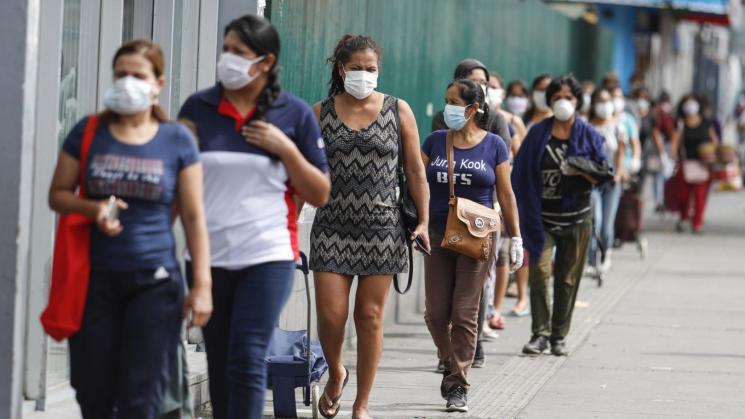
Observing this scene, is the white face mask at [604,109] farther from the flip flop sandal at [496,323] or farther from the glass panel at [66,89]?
the glass panel at [66,89]

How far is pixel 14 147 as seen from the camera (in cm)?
622

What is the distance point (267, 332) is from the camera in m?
5.72

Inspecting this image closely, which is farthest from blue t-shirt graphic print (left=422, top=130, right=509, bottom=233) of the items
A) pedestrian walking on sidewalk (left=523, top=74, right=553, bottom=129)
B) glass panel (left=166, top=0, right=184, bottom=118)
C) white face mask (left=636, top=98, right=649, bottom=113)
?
white face mask (left=636, top=98, right=649, bottom=113)

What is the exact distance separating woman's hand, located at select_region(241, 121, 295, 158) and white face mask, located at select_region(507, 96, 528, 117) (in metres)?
8.77

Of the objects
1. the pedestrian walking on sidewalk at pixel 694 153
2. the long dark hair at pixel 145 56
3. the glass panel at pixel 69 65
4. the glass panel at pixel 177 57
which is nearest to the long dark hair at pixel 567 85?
the glass panel at pixel 177 57

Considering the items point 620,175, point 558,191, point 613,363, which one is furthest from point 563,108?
point 620,175

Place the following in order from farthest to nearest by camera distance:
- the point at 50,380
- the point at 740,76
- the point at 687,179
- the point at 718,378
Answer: the point at 740,76 < the point at 687,179 < the point at 718,378 < the point at 50,380

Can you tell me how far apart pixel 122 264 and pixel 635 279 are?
37.3ft

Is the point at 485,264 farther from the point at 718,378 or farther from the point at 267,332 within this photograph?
the point at 267,332

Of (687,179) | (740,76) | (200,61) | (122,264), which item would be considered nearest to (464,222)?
(200,61)

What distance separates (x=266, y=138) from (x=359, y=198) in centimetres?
190

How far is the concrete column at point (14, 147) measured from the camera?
6.20 meters

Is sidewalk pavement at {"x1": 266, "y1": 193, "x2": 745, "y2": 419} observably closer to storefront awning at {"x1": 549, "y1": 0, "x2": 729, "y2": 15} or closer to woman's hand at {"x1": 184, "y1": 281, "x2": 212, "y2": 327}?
woman's hand at {"x1": 184, "y1": 281, "x2": 212, "y2": 327}

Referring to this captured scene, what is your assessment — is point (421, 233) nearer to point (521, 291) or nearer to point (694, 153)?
point (521, 291)
